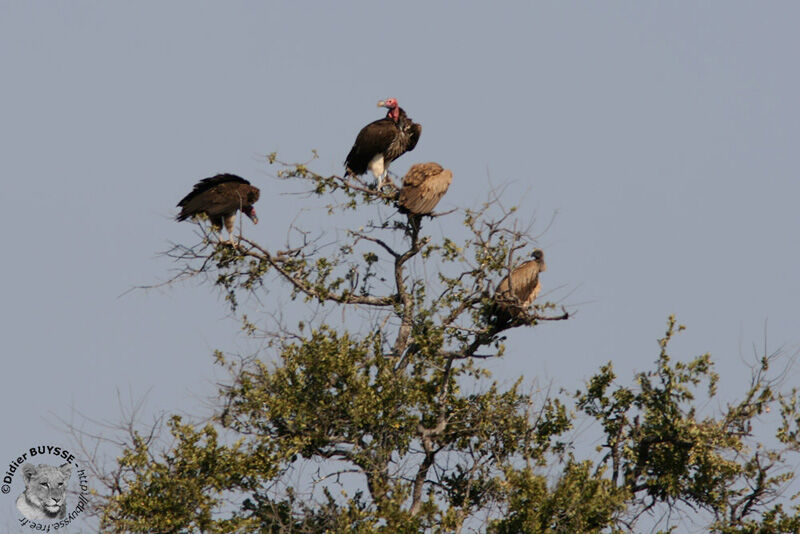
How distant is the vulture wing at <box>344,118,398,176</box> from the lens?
56.6 feet

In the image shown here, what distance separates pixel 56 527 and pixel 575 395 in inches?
214

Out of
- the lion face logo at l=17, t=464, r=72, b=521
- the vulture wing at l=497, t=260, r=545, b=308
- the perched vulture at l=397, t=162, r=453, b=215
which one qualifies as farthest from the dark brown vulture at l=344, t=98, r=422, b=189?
the lion face logo at l=17, t=464, r=72, b=521

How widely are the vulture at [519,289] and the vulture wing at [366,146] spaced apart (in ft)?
10.0

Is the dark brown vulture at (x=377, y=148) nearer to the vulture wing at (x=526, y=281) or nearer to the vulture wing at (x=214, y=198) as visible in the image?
the vulture wing at (x=214, y=198)

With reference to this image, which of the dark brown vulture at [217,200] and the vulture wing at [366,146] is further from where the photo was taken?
the vulture wing at [366,146]

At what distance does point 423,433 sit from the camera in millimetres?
13531

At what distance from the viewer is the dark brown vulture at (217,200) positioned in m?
15.8

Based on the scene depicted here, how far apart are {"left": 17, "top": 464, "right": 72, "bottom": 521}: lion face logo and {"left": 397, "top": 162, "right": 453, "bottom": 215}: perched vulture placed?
16.1 ft

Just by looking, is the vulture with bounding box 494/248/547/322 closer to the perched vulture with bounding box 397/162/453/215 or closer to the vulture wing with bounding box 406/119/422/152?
the perched vulture with bounding box 397/162/453/215

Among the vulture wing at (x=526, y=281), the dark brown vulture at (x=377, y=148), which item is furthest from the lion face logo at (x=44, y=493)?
the dark brown vulture at (x=377, y=148)

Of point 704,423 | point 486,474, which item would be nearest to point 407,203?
point 486,474

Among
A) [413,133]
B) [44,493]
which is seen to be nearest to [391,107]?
[413,133]

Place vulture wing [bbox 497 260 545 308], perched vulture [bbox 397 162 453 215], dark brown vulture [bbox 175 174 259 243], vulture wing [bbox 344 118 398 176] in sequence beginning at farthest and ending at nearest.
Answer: vulture wing [bbox 344 118 398 176], dark brown vulture [bbox 175 174 259 243], perched vulture [bbox 397 162 453 215], vulture wing [bbox 497 260 545 308]

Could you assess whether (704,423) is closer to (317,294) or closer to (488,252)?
(488,252)
